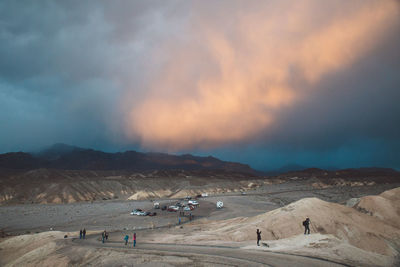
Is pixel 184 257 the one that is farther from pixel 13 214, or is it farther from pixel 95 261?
pixel 13 214

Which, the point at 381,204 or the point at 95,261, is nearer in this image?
the point at 95,261

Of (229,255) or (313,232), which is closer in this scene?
(229,255)

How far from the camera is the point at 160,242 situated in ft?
130

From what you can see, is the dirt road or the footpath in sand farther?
the footpath in sand

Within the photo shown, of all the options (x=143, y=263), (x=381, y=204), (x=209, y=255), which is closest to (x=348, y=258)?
(x=209, y=255)

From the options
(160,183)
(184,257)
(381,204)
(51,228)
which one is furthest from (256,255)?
(160,183)

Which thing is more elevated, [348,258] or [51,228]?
[348,258]

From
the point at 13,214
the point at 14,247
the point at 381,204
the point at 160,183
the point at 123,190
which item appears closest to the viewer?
the point at 14,247

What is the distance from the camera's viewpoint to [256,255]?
27375 millimetres

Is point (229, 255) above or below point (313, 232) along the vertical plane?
above

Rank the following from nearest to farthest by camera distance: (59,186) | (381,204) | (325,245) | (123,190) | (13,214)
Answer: (325,245)
(381,204)
(13,214)
(59,186)
(123,190)

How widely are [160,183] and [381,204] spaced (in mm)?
152518

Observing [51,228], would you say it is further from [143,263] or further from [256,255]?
[256,255]

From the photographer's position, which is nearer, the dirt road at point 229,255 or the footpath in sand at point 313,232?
the dirt road at point 229,255
